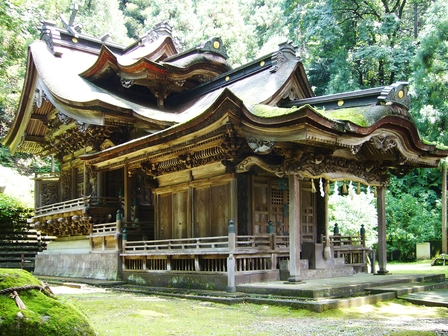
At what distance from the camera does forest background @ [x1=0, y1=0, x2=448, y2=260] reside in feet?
90.1

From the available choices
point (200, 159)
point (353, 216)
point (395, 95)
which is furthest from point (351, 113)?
point (353, 216)

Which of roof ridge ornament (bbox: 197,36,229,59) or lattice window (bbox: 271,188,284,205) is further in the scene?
roof ridge ornament (bbox: 197,36,229,59)

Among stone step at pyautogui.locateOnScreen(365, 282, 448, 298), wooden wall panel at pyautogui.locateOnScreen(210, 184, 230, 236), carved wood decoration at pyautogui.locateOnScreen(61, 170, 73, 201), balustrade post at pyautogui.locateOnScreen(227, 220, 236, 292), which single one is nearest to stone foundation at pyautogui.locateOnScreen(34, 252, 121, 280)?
carved wood decoration at pyautogui.locateOnScreen(61, 170, 73, 201)

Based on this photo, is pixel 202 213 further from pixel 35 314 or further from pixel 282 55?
pixel 35 314

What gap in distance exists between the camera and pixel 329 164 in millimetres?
12195

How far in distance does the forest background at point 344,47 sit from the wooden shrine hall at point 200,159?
5.68 meters

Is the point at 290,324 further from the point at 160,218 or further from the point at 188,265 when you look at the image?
the point at 160,218

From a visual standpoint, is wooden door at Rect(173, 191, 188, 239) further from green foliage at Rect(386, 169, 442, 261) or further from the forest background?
green foliage at Rect(386, 169, 442, 261)

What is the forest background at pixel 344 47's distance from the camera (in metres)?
27.5

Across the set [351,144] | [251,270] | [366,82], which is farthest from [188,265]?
[366,82]

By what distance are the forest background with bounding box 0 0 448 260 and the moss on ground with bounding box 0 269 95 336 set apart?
56.1 feet

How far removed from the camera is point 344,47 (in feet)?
123

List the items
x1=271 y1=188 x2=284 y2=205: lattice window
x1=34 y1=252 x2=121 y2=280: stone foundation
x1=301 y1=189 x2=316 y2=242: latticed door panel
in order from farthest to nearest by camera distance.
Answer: x1=34 y1=252 x2=121 y2=280: stone foundation, x1=301 y1=189 x2=316 y2=242: latticed door panel, x1=271 y1=188 x2=284 y2=205: lattice window

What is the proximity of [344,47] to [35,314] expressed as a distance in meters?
36.5
